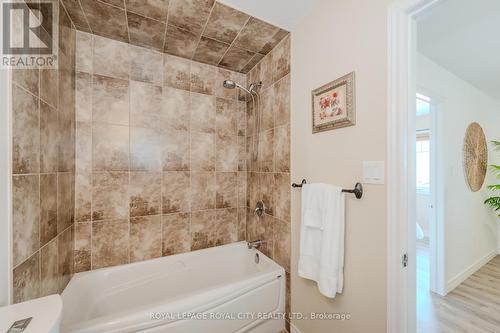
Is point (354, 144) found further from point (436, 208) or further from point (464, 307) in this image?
point (464, 307)

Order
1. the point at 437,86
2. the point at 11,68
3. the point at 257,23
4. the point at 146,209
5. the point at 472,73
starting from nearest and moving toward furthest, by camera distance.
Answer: the point at 11,68 < the point at 257,23 < the point at 146,209 < the point at 437,86 < the point at 472,73

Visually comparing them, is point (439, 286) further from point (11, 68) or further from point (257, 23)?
point (11, 68)

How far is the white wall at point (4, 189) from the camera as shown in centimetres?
72

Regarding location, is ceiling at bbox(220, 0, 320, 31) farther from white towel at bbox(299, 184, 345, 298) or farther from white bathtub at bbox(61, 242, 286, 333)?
white bathtub at bbox(61, 242, 286, 333)

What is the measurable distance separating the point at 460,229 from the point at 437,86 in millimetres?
1720

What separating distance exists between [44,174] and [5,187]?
13.2 inches

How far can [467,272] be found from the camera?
2430 mm

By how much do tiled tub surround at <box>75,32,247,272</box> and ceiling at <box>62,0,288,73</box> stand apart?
137 millimetres

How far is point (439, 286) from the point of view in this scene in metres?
2.10

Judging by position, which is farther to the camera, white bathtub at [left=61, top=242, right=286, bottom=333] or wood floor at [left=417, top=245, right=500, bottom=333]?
wood floor at [left=417, top=245, right=500, bottom=333]

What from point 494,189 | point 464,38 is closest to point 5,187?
point 464,38

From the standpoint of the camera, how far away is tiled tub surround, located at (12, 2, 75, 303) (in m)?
0.82

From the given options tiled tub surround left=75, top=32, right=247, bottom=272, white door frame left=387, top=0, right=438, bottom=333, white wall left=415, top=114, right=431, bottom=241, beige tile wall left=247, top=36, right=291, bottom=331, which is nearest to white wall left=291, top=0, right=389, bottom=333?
white door frame left=387, top=0, right=438, bottom=333

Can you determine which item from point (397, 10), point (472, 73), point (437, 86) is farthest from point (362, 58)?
point (472, 73)
